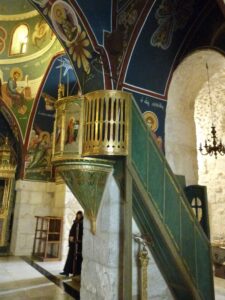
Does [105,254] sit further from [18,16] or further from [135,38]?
[18,16]

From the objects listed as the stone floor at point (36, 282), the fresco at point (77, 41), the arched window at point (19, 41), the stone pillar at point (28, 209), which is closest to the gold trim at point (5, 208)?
the stone pillar at point (28, 209)

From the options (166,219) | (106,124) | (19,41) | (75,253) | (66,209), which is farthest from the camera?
(19,41)

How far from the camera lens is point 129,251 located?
3.29 meters

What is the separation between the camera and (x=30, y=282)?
5262 millimetres

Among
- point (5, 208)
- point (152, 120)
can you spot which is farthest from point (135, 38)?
point (5, 208)

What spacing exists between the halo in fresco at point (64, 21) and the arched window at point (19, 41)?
14.0 ft

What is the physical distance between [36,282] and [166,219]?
10.8 feet

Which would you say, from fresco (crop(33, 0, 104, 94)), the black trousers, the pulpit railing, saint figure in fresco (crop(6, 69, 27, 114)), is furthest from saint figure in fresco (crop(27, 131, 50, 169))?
the pulpit railing

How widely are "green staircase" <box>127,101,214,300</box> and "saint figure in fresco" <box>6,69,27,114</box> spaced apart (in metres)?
6.22

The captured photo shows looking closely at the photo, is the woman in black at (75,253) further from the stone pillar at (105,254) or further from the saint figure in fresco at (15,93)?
the saint figure in fresco at (15,93)

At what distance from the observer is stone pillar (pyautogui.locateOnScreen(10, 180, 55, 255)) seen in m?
8.38

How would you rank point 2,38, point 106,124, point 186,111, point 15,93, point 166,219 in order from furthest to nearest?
point 15,93 → point 2,38 → point 186,111 → point 166,219 → point 106,124

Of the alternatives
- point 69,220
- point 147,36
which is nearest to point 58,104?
point 147,36

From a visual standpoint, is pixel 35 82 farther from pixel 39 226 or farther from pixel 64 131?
pixel 64 131
